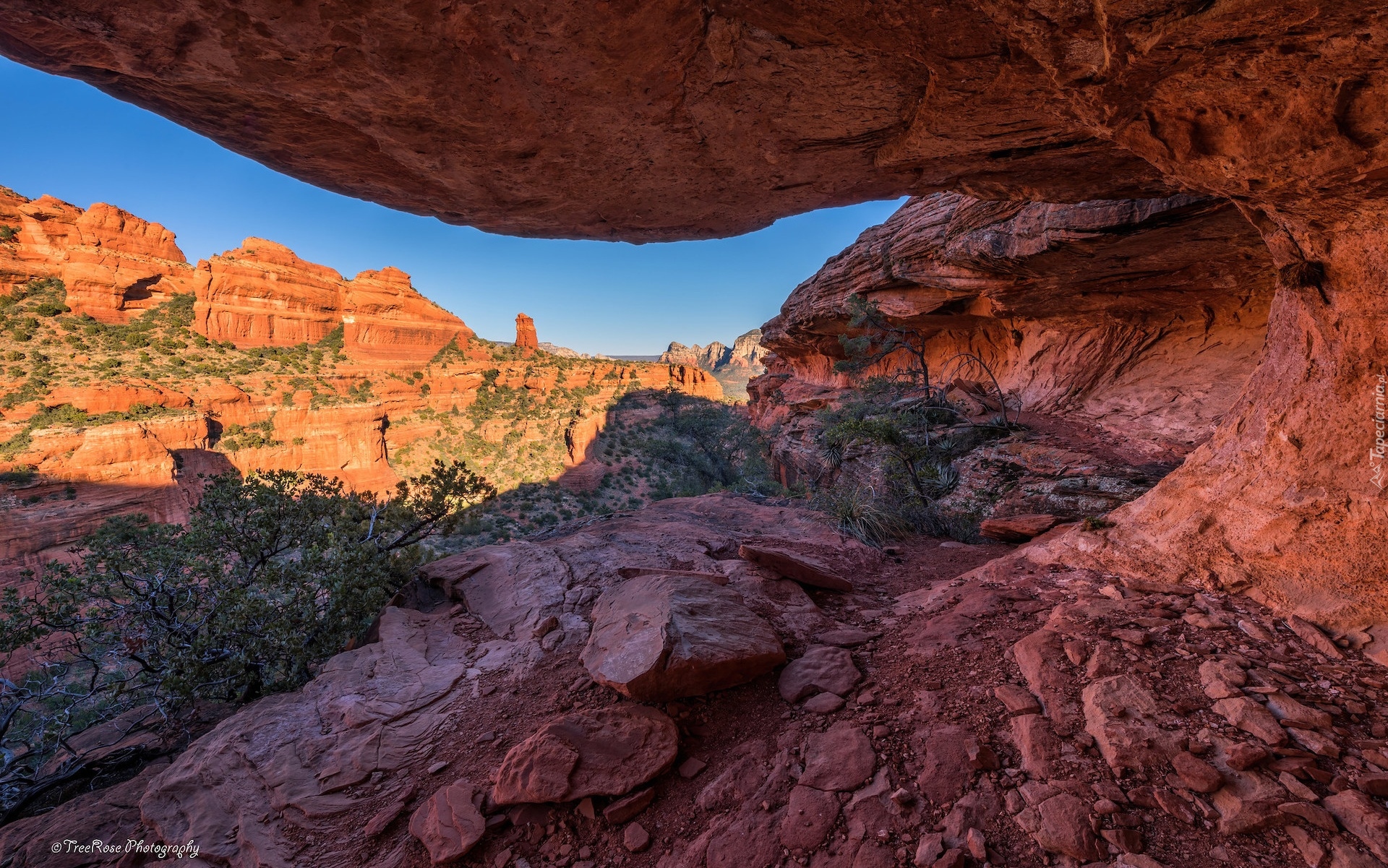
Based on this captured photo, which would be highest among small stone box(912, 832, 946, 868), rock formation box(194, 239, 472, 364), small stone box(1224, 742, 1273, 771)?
rock formation box(194, 239, 472, 364)

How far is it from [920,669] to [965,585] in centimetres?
148

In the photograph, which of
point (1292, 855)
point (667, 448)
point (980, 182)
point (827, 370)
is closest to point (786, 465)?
point (827, 370)

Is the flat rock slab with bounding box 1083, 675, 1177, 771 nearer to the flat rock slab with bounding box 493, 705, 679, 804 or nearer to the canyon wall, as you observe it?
the flat rock slab with bounding box 493, 705, 679, 804

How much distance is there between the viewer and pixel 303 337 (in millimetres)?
32219

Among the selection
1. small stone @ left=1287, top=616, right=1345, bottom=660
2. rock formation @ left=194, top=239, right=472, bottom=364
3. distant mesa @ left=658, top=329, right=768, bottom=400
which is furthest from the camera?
distant mesa @ left=658, top=329, right=768, bottom=400

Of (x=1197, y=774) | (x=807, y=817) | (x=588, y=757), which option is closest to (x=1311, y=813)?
(x=1197, y=774)

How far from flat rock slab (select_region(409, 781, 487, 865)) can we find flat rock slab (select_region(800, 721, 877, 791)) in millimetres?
1705

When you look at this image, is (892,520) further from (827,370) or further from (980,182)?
(827,370)

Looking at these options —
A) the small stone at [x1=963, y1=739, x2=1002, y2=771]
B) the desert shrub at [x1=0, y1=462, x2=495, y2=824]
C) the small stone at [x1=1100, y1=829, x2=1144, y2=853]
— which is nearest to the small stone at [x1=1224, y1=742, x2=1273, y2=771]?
the small stone at [x1=1100, y1=829, x2=1144, y2=853]

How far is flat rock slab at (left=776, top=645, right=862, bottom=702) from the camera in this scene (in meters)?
2.77

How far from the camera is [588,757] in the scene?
2.45 m

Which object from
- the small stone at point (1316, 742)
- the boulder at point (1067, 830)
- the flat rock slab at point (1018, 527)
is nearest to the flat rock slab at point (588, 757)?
the boulder at point (1067, 830)

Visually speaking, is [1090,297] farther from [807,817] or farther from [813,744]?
[807,817]

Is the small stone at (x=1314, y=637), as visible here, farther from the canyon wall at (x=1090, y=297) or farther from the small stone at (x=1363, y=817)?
the canyon wall at (x=1090, y=297)
